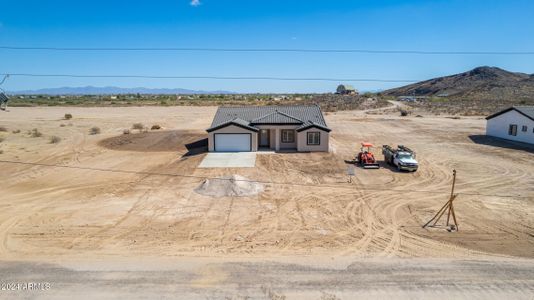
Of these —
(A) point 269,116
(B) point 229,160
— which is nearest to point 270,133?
(A) point 269,116

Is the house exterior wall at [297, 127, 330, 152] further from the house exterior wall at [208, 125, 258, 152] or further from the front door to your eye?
the house exterior wall at [208, 125, 258, 152]

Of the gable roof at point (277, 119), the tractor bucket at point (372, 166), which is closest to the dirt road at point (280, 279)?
the tractor bucket at point (372, 166)

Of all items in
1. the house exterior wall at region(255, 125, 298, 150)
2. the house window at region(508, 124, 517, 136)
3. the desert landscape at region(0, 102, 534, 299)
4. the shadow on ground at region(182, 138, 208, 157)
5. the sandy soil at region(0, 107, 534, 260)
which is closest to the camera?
the desert landscape at region(0, 102, 534, 299)

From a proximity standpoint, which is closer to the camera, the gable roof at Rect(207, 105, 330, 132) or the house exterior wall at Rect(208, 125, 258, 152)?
the house exterior wall at Rect(208, 125, 258, 152)

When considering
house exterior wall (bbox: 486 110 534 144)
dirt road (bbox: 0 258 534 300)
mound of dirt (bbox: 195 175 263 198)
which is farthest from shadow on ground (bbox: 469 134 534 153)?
mound of dirt (bbox: 195 175 263 198)

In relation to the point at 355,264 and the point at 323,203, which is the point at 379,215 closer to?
the point at 323,203
